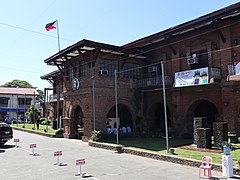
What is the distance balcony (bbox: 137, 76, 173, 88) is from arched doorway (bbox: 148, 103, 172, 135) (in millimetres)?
2432

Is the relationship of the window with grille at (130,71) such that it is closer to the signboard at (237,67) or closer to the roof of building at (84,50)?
the roof of building at (84,50)

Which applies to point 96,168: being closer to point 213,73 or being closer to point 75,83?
point 213,73

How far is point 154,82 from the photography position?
21.5 meters

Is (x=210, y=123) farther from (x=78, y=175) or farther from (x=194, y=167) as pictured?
(x=78, y=175)

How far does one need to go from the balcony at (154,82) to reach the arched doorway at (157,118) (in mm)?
2432

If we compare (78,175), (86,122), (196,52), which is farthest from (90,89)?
(78,175)

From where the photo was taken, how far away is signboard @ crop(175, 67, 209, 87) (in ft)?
57.2

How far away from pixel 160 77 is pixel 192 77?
3.43 meters

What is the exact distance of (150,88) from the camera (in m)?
21.3

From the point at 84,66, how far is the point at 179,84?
852cm

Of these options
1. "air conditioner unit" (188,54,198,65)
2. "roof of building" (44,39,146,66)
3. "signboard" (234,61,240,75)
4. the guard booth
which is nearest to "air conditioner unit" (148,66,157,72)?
"roof of building" (44,39,146,66)

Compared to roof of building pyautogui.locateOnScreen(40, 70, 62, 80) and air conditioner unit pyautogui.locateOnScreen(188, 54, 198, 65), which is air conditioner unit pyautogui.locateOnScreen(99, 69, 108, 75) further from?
roof of building pyautogui.locateOnScreen(40, 70, 62, 80)

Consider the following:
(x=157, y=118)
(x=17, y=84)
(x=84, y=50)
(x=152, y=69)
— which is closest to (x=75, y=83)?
(x=84, y=50)

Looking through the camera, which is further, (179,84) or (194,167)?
(179,84)
